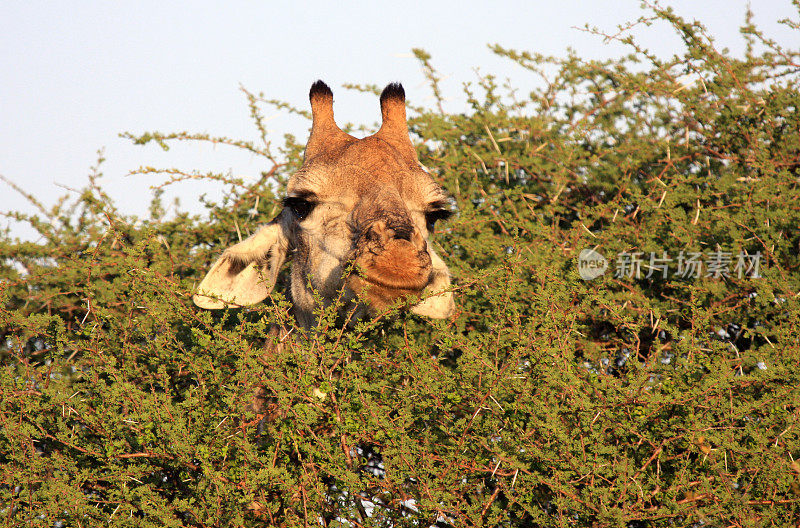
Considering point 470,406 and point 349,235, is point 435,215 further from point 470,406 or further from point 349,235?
point 470,406

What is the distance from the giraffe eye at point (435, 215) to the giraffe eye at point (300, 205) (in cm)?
74

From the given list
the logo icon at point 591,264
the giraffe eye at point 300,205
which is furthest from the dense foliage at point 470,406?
the giraffe eye at point 300,205

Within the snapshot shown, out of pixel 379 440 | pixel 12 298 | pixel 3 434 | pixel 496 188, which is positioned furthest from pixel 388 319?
pixel 12 298

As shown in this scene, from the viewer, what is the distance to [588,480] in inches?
125

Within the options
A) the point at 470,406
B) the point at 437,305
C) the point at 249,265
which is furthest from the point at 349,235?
the point at 470,406

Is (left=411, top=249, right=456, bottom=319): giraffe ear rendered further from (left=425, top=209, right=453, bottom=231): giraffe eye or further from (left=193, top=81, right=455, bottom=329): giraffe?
(left=425, top=209, right=453, bottom=231): giraffe eye

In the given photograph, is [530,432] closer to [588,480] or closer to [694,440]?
[588,480]

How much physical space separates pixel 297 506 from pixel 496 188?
3641mm

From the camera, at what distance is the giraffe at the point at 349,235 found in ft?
12.6

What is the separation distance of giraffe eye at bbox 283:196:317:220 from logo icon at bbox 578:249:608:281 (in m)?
1.79

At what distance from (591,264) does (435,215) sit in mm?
1099

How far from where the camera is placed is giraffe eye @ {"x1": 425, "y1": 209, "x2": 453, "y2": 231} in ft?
15.9

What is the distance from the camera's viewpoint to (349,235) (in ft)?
14.5

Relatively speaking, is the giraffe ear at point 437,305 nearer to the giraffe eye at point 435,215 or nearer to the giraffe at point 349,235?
the giraffe at point 349,235
